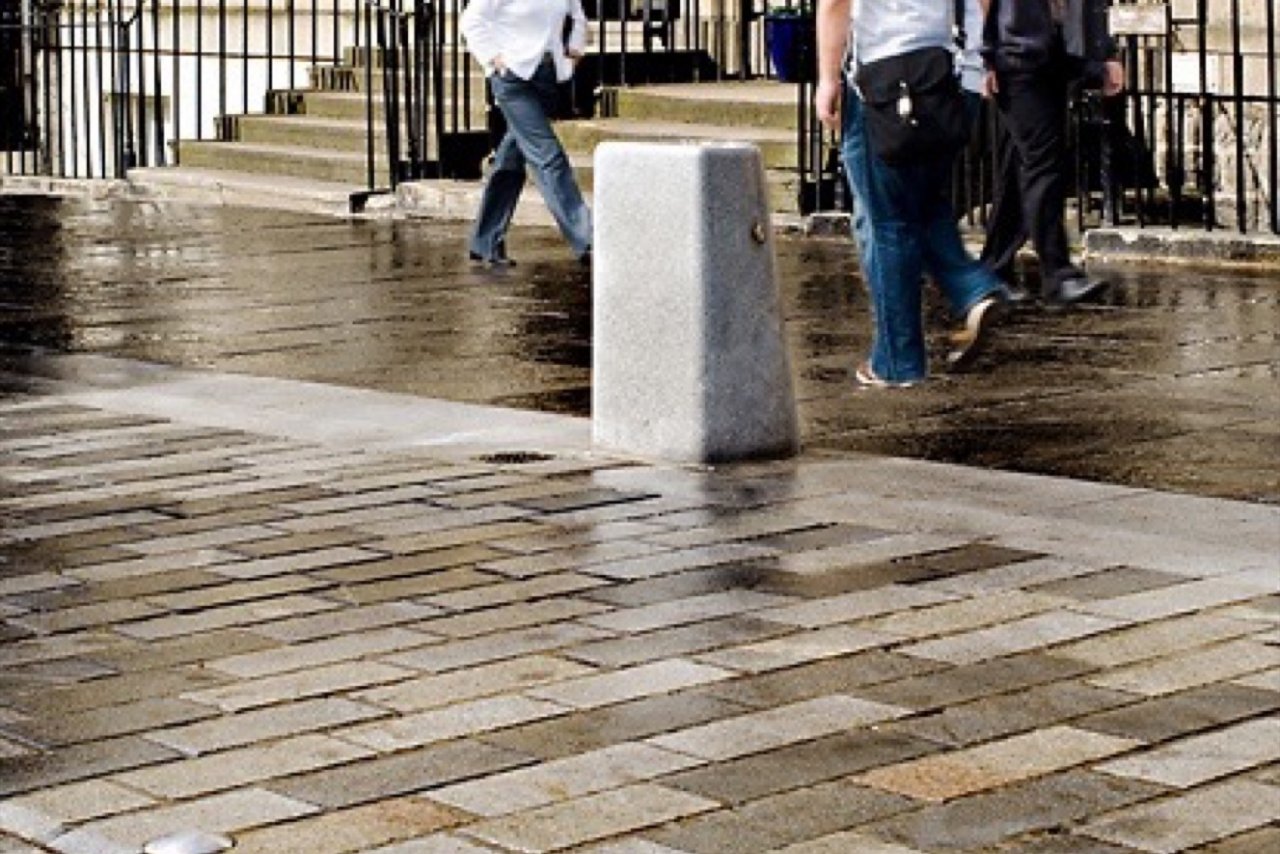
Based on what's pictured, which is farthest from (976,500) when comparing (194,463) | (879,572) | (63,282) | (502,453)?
(63,282)

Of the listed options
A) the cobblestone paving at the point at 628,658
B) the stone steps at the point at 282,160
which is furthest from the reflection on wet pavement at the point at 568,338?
the stone steps at the point at 282,160

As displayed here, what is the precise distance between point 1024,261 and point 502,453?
6.59 meters

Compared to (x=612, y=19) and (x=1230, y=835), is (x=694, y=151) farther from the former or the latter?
(x=612, y=19)

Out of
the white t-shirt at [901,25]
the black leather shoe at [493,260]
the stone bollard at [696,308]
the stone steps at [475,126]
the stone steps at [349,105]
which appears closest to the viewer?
the stone bollard at [696,308]

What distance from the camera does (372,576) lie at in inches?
326

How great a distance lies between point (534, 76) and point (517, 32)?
233 mm

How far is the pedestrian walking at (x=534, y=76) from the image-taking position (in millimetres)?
17000

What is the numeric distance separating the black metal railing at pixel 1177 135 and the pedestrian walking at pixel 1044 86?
89.4 inches

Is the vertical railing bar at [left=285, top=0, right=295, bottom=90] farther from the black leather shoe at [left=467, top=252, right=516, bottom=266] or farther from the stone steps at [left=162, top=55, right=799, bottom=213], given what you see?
the black leather shoe at [left=467, top=252, right=516, bottom=266]

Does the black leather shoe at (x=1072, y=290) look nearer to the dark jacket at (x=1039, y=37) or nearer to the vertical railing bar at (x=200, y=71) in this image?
the dark jacket at (x=1039, y=37)

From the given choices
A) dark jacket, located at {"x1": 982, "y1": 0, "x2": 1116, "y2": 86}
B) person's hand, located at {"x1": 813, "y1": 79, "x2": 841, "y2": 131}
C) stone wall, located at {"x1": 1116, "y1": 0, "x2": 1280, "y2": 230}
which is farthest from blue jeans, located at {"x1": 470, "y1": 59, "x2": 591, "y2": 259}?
person's hand, located at {"x1": 813, "y1": 79, "x2": 841, "y2": 131}

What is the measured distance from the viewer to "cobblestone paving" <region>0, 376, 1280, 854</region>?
5969 millimetres

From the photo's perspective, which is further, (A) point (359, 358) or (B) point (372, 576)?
(A) point (359, 358)

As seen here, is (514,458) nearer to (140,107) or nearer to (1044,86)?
(1044,86)
